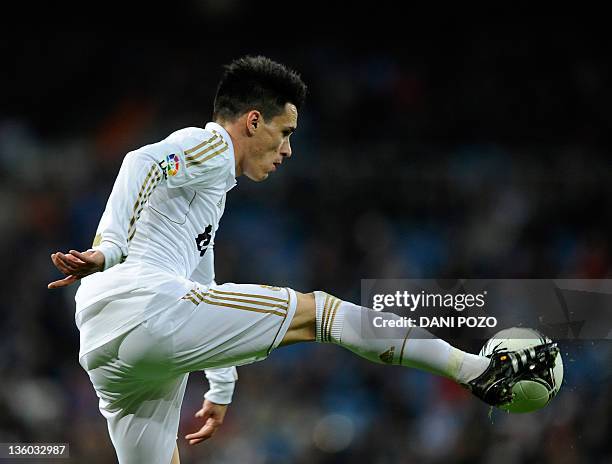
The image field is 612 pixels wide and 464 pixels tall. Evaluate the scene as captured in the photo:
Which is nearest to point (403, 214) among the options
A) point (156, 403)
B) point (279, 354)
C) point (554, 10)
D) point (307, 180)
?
point (307, 180)

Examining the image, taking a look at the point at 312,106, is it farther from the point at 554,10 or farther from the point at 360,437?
the point at 360,437

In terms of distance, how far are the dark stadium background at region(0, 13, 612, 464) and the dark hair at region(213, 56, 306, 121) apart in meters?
2.50

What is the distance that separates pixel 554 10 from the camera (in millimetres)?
10008

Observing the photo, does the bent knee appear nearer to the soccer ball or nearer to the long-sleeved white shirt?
the long-sleeved white shirt

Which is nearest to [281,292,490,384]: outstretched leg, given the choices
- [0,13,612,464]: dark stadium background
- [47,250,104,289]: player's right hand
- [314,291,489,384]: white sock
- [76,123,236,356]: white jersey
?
[314,291,489,384]: white sock

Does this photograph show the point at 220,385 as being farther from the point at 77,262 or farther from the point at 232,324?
the point at 77,262

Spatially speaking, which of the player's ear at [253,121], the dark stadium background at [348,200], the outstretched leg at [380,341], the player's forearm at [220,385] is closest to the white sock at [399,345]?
the outstretched leg at [380,341]

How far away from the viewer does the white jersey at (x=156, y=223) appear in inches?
119

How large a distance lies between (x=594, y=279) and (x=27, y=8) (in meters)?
6.94

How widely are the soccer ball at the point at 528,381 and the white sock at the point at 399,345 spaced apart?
0.09 meters

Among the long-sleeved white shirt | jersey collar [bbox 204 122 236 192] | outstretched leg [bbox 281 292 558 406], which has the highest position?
jersey collar [bbox 204 122 236 192]

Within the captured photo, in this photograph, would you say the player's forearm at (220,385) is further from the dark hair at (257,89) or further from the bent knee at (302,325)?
the dark hair at (257,89)

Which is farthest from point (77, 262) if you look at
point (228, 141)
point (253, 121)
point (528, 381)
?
point (528, 381)

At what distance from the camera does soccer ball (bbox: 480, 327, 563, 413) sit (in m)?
3.12
